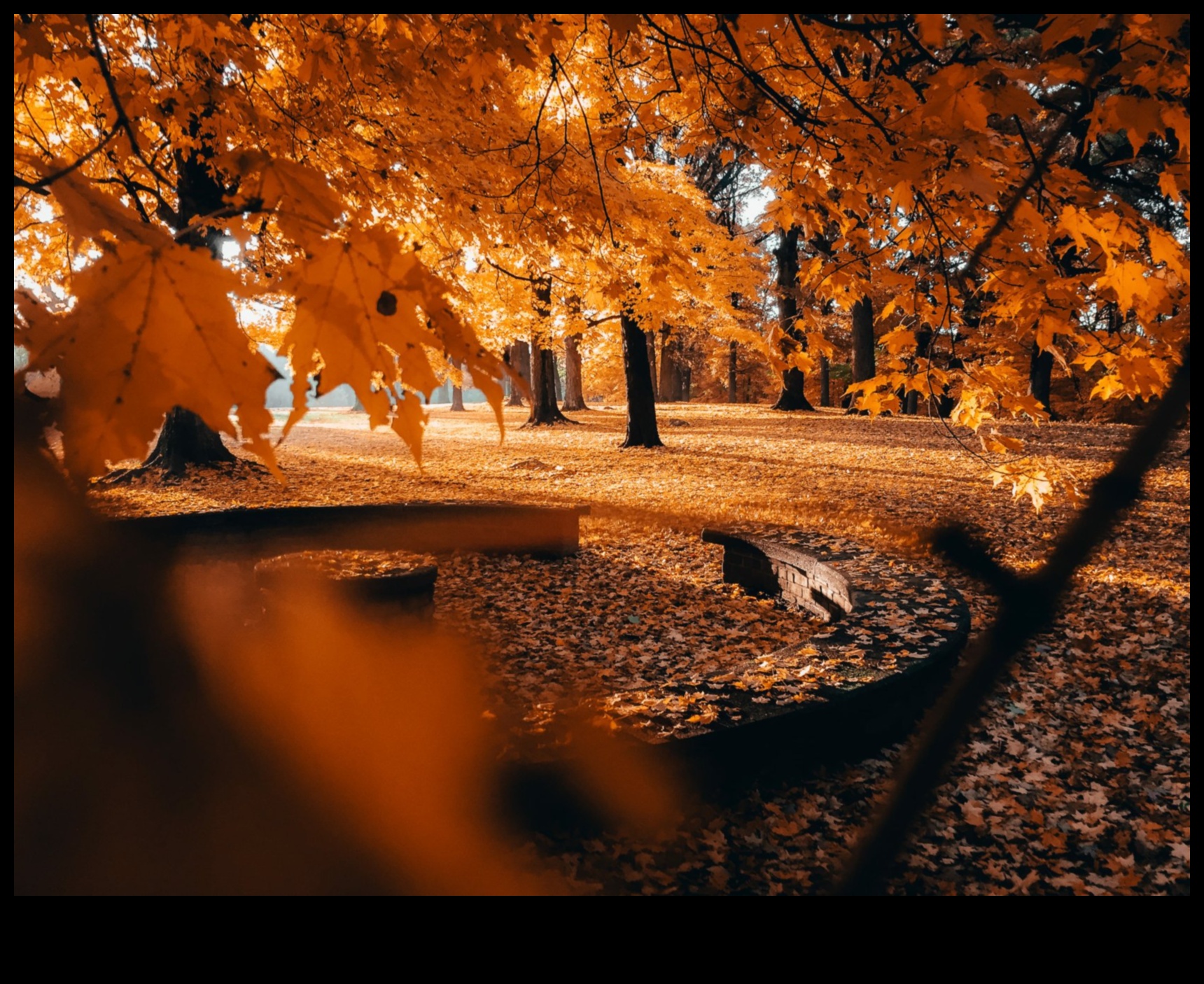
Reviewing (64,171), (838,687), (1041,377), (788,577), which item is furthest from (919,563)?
(1041,377)

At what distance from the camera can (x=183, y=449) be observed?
10.1 metres

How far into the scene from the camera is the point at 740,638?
4758 mm

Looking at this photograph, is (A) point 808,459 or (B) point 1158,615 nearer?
(B) point 1158,615

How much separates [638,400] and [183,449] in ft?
25.7

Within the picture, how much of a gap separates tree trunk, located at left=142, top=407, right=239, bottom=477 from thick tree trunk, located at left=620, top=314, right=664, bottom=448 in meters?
7.08

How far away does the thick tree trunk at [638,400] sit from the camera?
1327cm

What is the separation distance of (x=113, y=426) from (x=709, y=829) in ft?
8.39

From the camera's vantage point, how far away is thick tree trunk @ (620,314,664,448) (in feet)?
43.5

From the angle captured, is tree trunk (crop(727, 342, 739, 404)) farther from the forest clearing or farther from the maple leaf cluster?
the forest clearing
